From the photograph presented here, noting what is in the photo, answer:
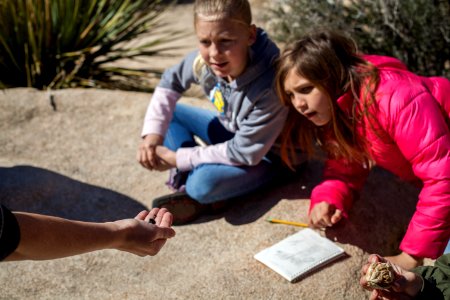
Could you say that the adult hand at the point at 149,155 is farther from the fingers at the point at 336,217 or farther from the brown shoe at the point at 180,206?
the fingers at the point at 336,217

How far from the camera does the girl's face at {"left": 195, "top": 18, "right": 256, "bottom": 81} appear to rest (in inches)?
103

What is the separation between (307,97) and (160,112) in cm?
96

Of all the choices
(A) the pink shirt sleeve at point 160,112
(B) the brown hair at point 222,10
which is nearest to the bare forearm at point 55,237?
(B) the brown hair at point 222,10

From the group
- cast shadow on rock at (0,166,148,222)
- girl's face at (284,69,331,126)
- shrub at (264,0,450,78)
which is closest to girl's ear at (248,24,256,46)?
girl's face at (284,69,331,126)

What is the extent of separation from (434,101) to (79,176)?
6.33ft

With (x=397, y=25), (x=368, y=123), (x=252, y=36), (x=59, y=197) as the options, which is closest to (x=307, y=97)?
(x=368, y=123)

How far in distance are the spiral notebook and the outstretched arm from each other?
80 centimetres

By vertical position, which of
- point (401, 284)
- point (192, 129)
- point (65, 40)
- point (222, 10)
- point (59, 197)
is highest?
point (222, 10)

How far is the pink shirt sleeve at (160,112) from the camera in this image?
10.4ft

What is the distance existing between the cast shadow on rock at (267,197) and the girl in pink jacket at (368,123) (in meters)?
0.28

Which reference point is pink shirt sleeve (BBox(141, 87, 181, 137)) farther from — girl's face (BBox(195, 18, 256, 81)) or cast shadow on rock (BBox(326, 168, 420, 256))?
cast shadow on rock (BBox(326, 168, 420, 256))

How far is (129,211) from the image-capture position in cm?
312

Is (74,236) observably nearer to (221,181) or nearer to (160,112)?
(221,181)

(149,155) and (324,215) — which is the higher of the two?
(324,215)
